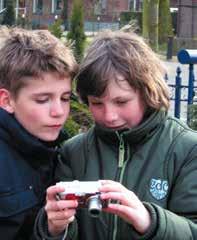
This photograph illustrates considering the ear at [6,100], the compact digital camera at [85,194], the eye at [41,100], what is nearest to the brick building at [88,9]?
the ear at [6,100]

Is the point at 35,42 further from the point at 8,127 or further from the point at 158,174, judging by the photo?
the point at 158,174

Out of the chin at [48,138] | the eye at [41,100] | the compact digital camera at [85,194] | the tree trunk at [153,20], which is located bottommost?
the compact digital camera at [85,194]

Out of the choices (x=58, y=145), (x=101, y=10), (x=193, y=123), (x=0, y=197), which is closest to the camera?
(x=0, y=197)

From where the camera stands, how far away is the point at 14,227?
2.05 metres

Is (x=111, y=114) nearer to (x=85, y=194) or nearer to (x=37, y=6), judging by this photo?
(x=85, y=194)

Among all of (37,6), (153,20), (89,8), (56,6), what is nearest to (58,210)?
(153,20)

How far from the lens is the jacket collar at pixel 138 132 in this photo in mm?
1893

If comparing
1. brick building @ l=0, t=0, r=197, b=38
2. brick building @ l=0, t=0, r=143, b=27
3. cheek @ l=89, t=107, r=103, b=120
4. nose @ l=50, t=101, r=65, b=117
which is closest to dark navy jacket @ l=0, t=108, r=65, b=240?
nose @ l=50, t=101, r=65, b=117

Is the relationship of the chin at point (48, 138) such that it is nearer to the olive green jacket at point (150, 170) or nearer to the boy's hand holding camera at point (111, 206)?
the olive green jacket at point (150, 170)

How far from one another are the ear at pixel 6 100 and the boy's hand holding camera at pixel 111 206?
0.46 meters

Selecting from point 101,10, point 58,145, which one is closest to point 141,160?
point 58,145

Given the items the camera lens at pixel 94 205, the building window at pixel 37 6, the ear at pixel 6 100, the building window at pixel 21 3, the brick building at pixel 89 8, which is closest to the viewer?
the camera lens at pixel 94 205

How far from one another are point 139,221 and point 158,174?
200 millimetres

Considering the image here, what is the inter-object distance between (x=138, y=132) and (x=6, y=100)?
493 mm
